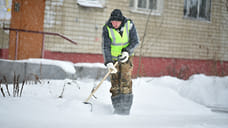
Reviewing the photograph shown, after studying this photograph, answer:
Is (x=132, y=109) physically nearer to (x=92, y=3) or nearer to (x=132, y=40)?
(x=132, y=40)

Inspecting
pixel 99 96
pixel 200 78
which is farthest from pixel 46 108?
pixel 200 78

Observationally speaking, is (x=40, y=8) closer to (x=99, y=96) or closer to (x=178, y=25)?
(x=99, y=96)

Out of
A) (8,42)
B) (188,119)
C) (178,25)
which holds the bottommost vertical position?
(188,119)

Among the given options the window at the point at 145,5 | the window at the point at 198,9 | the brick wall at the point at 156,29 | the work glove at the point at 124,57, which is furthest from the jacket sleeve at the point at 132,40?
the window at the point at 198,9

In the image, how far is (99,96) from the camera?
425 centimetres

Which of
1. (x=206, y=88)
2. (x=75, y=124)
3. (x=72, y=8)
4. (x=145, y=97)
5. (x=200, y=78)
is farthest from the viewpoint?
(x=72, y=8)

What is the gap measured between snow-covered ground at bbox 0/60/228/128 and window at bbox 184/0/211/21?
3.97 meters

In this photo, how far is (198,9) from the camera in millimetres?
9047

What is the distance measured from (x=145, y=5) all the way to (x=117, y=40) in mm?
5411

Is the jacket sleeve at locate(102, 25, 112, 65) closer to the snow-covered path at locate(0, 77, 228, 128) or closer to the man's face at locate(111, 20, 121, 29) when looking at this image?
the man's face at locate(111, 20, 121, 29)

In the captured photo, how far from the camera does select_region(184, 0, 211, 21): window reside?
885cm

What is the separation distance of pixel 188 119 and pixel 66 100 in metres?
1.98

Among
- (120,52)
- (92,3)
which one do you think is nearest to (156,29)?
(92,3)

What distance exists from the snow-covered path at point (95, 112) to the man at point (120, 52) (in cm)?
25
